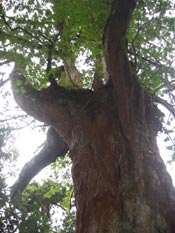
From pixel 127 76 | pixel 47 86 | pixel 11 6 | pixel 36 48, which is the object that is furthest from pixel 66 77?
pixel 127 76

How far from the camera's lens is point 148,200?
337cm

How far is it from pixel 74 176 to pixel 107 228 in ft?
3.34

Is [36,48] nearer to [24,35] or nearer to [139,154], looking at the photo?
[24,35]

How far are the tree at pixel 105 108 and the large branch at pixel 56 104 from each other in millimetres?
17

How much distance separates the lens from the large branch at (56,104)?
15.7ft

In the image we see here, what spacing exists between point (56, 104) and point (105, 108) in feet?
2.80

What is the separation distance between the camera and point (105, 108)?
4.70 meters

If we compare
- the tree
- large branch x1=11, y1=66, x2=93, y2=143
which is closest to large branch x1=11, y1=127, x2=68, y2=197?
the tree

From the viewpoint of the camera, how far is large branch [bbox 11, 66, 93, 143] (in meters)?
4.80

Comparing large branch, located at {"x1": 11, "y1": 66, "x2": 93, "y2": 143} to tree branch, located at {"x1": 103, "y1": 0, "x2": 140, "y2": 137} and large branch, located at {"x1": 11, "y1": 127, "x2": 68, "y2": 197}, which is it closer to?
large branch, located at {"x1": 11, "y1": 127, "x2": 68, "y2": 197}

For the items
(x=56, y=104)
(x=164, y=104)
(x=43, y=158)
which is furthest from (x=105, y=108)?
(x=43, y=158)

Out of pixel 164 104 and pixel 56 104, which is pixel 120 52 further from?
pixel 164 104

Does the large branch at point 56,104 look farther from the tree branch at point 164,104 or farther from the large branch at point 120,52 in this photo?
the tree branch at point 164,104

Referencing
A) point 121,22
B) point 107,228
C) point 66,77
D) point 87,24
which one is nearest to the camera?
point 107,228
